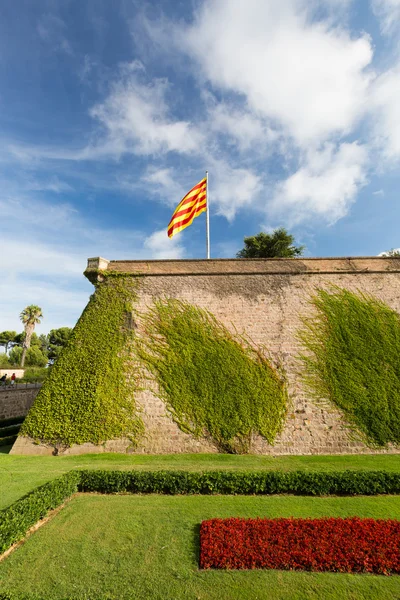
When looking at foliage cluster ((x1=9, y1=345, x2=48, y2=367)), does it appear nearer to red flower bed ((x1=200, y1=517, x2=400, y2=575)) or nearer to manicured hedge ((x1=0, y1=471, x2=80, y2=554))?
manicured hedge ((x1=0, y1=471, x2=80, y2=554))

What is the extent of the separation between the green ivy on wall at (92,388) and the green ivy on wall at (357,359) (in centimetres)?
663

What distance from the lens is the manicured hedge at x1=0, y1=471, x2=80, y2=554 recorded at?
5.07 meters

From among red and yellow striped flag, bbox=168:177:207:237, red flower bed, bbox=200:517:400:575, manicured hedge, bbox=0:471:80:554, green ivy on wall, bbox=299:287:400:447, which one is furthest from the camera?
red and yellow striped flag, bbox=168:177:207:237

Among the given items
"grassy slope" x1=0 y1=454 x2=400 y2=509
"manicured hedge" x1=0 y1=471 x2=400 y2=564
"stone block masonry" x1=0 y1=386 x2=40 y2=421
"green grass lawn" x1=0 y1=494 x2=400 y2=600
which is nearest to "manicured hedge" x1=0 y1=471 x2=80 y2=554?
"manicured hedge" x1=0 y1=471 x2=400 y2=564

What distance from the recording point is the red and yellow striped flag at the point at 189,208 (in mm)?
14062

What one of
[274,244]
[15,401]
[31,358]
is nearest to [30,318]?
[31,358]

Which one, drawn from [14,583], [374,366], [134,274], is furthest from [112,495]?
[374,366]

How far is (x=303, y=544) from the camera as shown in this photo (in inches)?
195

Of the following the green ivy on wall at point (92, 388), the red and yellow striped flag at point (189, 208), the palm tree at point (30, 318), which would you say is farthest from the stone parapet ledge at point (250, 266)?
the palm tree at point (30, 318)

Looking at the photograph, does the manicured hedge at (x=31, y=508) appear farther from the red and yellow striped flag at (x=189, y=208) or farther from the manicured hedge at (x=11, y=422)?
the manicured hedge at (x=11, y=422)

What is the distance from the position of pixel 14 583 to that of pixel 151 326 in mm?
8356

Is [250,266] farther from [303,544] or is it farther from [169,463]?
[303,544]

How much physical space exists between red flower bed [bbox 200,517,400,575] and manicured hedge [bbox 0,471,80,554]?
3.09m

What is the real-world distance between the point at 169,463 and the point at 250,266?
7.87m
